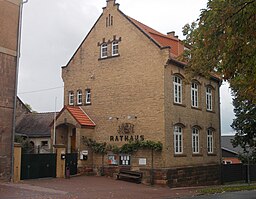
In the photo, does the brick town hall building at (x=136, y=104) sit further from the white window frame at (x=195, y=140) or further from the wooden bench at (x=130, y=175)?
the wooden bench at (x=130, y=175)

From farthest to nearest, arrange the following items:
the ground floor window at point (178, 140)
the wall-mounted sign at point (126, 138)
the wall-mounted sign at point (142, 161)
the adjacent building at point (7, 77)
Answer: the ground floor window at point (178, 140), the wall-mounted sign at point (126, 138), the wall-mounted sign at point (142, 161), the adjacent building at point (7, 77)

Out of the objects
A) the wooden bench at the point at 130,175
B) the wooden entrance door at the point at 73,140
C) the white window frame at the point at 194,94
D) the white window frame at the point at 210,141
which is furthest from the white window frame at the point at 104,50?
the white window frame at the point at 210,141

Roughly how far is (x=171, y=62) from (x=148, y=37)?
229 cm

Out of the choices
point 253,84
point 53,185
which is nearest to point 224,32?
point 253,84

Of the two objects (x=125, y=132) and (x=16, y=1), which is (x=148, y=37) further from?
(x=16, y=1)

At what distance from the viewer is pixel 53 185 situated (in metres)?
21.7

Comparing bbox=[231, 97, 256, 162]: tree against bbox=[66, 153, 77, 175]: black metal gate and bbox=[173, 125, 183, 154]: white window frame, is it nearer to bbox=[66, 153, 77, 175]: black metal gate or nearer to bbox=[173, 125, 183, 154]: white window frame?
bbox=[173, 125, 183, 154]: white window frame

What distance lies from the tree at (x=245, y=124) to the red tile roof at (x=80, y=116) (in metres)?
12.0

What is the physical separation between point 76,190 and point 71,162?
749cm

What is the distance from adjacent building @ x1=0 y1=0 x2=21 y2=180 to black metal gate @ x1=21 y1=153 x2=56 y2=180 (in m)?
1.54

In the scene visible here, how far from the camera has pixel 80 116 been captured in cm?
2945

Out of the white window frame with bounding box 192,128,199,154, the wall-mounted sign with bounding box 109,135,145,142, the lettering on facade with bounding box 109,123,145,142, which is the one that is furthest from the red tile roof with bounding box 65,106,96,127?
the white window frame with bounding box 192,128,199,154

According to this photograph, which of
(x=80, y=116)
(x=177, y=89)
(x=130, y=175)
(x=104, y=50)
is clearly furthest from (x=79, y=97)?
(x=130, y=175)

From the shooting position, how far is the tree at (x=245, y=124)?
32.4 m
